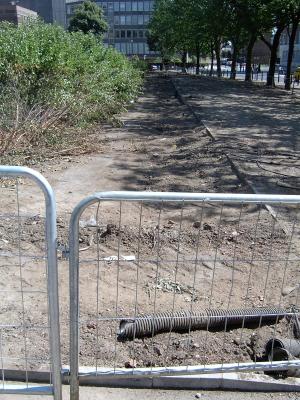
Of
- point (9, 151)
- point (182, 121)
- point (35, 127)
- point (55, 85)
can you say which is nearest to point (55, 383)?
point (9, 151)

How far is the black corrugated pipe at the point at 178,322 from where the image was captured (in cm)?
368

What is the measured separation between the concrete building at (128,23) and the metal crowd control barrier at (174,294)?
117 m

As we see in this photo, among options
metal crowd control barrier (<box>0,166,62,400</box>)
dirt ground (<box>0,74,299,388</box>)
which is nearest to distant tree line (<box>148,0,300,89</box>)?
dirt ground (<box>0,74,299,388</box>)

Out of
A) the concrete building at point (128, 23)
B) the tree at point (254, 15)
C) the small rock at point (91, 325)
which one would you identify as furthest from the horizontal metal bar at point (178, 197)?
the concrete building at point (128, 23)

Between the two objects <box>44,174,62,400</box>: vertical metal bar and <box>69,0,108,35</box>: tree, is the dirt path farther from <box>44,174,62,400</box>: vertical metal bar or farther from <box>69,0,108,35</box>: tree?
<box>69,0,108,35</box>: tree

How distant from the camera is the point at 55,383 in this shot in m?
2.92

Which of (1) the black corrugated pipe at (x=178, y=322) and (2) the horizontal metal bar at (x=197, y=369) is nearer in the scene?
(2) the horizontal metal bar at (x=197, y=369)

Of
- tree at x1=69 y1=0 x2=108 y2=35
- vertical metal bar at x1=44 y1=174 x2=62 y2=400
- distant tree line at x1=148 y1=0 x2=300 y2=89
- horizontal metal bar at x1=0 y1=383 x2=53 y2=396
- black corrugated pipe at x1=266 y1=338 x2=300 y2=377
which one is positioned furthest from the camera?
tree at x1=69 y1=0 x2=108 y2=35

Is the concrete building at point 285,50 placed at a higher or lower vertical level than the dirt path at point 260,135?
higher

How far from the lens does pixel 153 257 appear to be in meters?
5.33

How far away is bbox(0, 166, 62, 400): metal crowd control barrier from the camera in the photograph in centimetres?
278

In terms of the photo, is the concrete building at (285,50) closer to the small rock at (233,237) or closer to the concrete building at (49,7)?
the concrete building at (49,7)

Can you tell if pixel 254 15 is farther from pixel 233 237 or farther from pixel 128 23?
pixel 128 23

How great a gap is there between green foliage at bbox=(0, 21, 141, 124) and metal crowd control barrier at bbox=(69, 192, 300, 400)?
5.64 m
